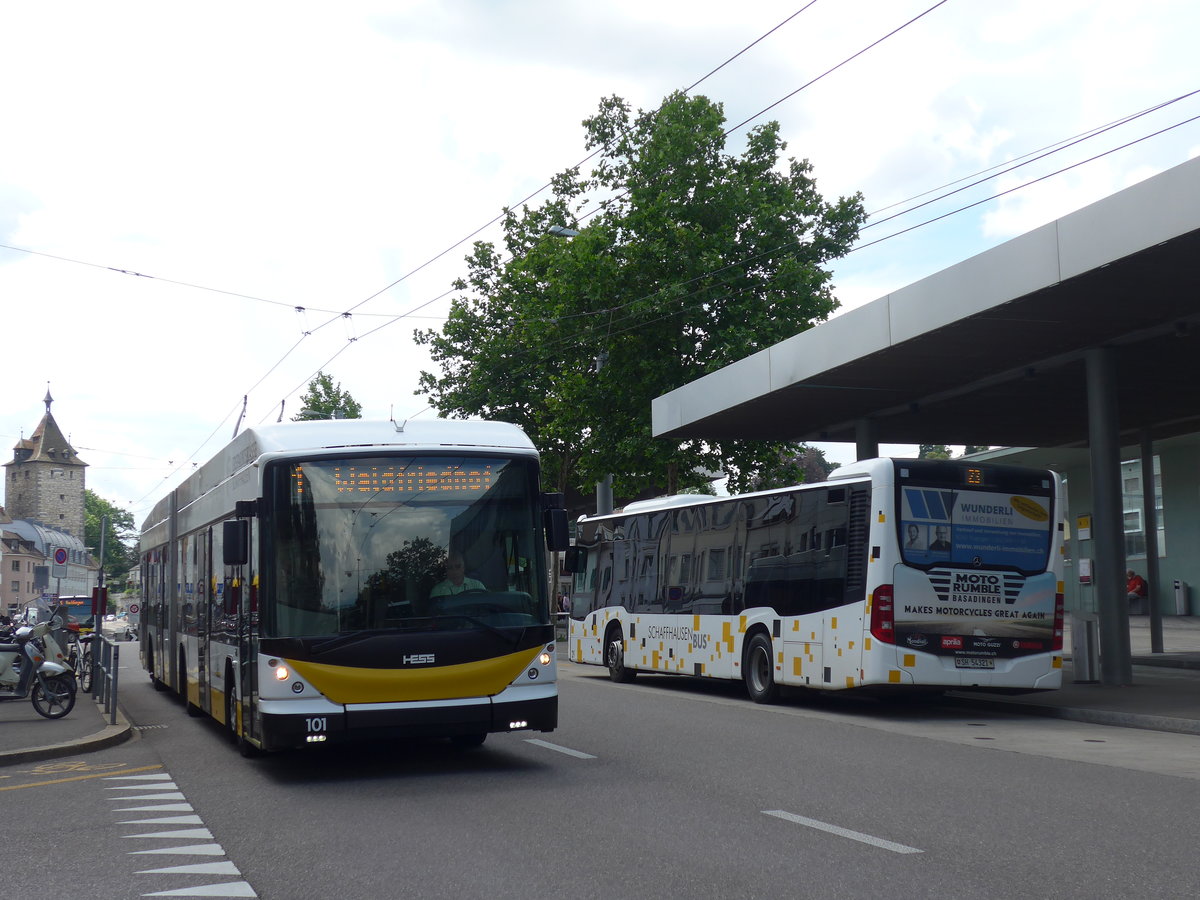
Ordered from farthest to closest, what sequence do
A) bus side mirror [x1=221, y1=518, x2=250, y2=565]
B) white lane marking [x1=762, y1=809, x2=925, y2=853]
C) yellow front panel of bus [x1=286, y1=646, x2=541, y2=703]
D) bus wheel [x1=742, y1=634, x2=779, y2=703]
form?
bus wheel [x1=742, y1=634, x2=779, y2=703]
bus side mirror [x1=221, y1=518, x2=250, y2=565]
yellow front panel of bus [x1=286, y1=646, x2=541, y2=703]
white lane marking [x1=762, y1=809, x2=925, y2=853]

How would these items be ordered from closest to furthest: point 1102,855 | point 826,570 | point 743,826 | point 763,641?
point 1102,855, point 743,826, point 826,570, point 763,641

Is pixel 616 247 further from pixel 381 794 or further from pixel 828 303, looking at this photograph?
pixel 381 794

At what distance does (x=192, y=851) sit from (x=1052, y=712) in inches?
457

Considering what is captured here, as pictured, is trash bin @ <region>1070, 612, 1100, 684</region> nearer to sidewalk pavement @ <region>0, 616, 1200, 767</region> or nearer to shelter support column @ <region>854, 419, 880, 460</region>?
sidewalk pavement @ <region>0, 616, 1200, 767</region>

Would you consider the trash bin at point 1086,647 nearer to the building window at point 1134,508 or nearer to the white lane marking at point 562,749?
the white lane marking at point 562,749

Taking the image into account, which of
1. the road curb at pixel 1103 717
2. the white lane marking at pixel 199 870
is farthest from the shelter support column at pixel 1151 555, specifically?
the white lane marking at pixel 199 870

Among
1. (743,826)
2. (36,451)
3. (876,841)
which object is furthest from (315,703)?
(36,451)

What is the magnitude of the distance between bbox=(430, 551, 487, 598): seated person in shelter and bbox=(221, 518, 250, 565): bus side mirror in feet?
5.31

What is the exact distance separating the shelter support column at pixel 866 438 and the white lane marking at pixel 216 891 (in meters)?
21.2

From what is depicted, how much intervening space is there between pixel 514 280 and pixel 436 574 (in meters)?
34.6

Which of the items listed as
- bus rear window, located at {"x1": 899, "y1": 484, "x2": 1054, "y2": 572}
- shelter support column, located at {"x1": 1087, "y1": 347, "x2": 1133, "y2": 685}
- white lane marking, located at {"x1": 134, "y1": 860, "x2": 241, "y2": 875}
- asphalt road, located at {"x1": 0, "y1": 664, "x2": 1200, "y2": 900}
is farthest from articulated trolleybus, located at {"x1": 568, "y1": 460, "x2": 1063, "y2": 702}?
white lane marking, located at {"x1": 134, "y1": 860, "x2": 241, "y2": 875}

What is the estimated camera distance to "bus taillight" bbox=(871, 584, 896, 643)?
51.9ft

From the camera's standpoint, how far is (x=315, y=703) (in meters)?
10.5

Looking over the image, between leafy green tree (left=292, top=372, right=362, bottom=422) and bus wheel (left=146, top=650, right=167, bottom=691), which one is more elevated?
leafy green tree (left=292, top=372, right=362, bottom=422)
